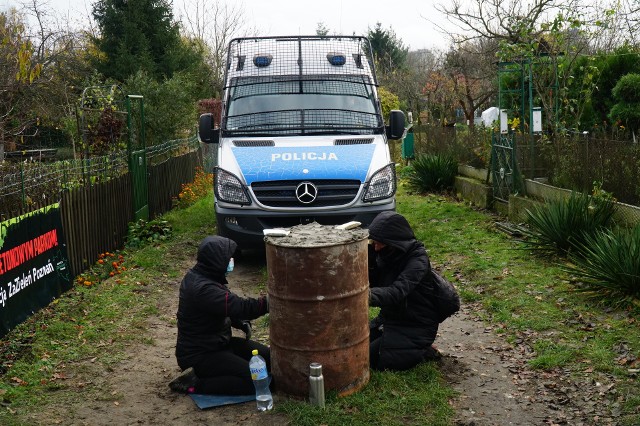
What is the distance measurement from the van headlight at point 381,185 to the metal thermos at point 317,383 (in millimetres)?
4160

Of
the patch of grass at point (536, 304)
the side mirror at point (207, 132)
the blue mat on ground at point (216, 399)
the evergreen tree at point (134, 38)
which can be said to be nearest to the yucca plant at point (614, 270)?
the patch of grass at point (536, 304)

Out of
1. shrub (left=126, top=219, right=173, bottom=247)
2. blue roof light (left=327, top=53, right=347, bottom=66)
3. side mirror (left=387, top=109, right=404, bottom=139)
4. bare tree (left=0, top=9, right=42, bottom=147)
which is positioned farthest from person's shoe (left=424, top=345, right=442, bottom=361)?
shrub (left=126, top=219, right=173, bottom=247)

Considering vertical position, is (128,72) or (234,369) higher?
(128,72)

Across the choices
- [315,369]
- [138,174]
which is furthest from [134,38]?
[315,369]

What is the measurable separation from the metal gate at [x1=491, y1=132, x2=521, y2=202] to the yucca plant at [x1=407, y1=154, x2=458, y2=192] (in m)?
2.56

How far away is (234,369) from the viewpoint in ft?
17.4

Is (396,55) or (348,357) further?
(396,55)

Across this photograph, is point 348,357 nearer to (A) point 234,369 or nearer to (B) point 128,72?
(A) point 234,369

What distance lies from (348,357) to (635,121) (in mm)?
11688

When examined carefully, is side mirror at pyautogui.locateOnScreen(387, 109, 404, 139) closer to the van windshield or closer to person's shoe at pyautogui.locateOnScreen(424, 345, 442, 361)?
the van windshield

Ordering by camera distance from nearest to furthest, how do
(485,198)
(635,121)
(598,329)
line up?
(598,329) < (485,198) < (635,121)

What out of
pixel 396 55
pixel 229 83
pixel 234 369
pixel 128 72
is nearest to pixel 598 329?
pixel 234 369

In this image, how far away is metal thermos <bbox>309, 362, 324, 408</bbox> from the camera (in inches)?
191

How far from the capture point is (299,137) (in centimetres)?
934
